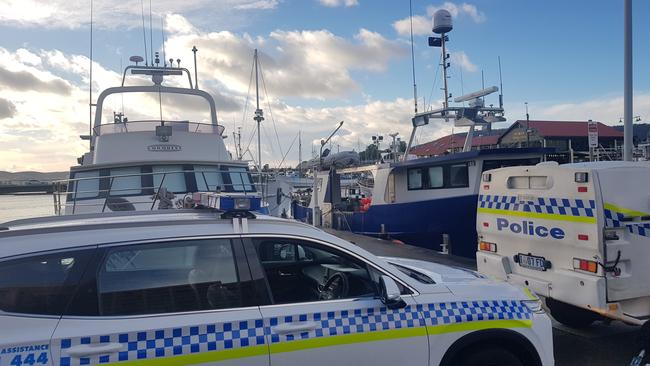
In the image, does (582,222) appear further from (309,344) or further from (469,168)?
(469,168)

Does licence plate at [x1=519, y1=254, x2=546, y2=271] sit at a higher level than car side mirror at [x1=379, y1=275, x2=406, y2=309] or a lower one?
lower

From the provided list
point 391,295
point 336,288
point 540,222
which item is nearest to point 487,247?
point 540,222

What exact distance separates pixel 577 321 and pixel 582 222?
6.05 ft

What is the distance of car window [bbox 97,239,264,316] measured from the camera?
278cm

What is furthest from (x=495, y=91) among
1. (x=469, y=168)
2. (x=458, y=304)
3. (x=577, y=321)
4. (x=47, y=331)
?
(x=47, y=331)

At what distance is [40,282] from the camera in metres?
2.62

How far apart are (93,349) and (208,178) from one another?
861 centimetres

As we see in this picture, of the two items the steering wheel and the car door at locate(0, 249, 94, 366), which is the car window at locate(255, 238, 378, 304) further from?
the car door at locate(0, 249, 94, 366)

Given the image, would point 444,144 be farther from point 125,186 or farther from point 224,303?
point 224,303

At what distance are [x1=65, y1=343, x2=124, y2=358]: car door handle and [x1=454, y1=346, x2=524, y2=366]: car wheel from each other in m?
2.16

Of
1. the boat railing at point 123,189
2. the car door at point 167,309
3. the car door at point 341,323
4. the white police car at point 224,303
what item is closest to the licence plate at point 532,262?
the white police car at point 224,303

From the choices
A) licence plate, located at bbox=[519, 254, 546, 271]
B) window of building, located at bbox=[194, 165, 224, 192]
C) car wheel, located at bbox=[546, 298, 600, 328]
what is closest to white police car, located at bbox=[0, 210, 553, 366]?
licence plate, located at bbox=[519, 254, 546, 271]

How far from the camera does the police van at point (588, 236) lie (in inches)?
191

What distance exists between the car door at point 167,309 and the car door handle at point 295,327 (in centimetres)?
11
